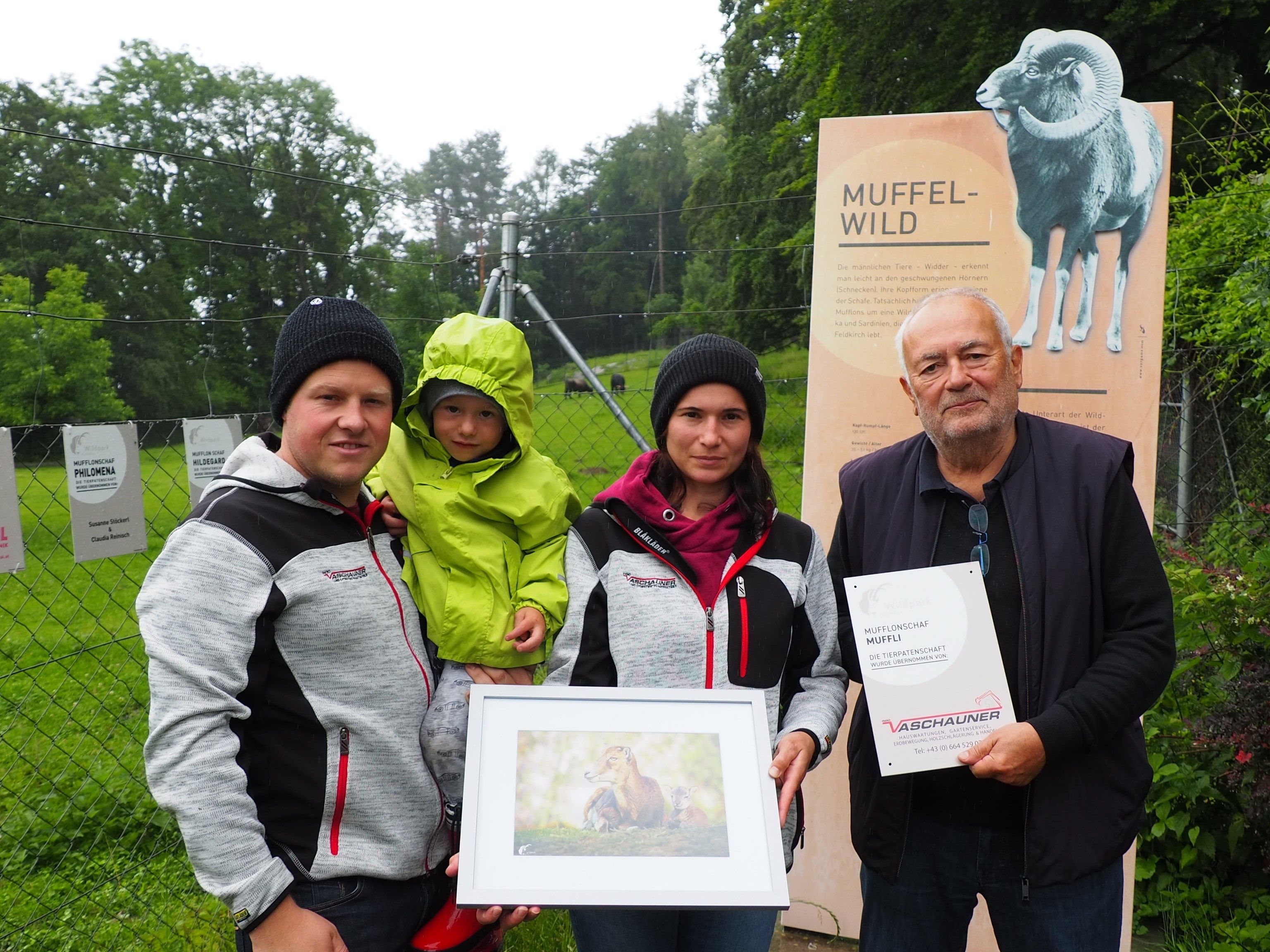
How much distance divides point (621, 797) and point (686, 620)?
1.39 ft

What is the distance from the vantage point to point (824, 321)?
3.47 meters

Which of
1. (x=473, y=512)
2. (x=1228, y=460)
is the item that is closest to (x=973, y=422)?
(x=473, y=512)

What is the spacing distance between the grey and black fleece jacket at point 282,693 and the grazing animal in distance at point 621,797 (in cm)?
37

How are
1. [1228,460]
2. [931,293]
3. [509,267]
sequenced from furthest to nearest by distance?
1. [1228,460]
2. [509,267]
3. [931,293]

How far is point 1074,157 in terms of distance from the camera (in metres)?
3.13

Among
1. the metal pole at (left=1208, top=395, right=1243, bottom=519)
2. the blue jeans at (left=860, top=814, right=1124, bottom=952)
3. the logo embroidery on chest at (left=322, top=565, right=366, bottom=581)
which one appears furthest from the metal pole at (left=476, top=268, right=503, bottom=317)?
the metal pole at (left=1208, top=395, right=1243, bottom=519)

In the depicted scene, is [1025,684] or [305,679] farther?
[1025,684]

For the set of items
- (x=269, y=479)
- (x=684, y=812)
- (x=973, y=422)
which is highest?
(x=973, y=422)

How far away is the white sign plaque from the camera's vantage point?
2020 mm

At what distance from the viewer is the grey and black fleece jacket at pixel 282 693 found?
1632 millimetres

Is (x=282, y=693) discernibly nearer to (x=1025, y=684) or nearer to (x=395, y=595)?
(x=395, y=595)

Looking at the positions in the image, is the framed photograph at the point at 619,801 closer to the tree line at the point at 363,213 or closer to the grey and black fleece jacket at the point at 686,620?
the grey and black fleece jacket at the point at 686,620

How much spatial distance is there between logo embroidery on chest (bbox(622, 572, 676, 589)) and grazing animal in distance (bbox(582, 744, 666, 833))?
1.24ft

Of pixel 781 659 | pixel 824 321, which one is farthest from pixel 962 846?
pixel 824 321
